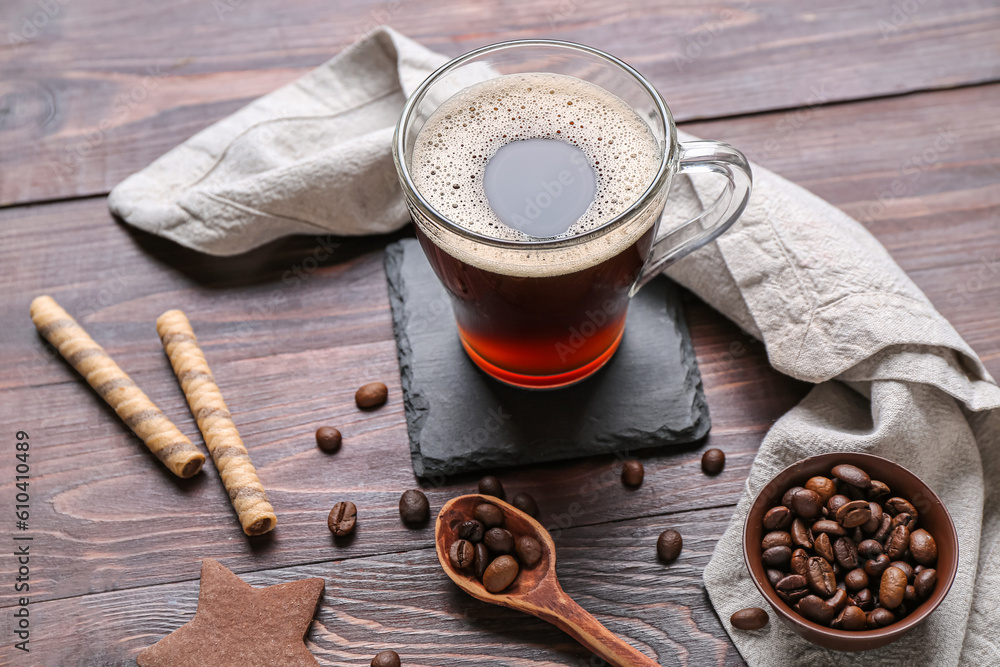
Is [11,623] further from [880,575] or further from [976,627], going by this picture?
[976,627]

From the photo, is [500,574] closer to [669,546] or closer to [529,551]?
[529,551]

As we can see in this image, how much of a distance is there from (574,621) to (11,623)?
1032mm

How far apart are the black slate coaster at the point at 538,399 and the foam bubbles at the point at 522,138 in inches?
17.3

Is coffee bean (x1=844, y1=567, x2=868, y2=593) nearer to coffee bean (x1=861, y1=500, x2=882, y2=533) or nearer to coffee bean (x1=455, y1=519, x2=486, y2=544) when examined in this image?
coffee bean (x1=861, y1=500, x2=882, y2=533)

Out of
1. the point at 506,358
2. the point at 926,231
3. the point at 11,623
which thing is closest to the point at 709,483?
the point at 506,358

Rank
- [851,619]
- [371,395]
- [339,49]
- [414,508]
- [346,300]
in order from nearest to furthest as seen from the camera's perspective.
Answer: [851,619] → [414,508] → [371,395] → [346,300] → [339,49]

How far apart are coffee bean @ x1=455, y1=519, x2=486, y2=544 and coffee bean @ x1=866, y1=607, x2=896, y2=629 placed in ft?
2.23

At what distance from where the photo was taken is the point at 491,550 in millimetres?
1646

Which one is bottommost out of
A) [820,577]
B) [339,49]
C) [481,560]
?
[481,560]

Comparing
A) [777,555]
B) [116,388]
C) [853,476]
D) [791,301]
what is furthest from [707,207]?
[116,388]

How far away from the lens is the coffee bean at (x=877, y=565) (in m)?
1.50

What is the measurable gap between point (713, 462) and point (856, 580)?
347mm

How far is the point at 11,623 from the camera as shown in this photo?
163cm

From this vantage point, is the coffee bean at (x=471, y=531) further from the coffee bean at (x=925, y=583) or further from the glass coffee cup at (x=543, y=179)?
the coffee bean at (x=925, y=583)
